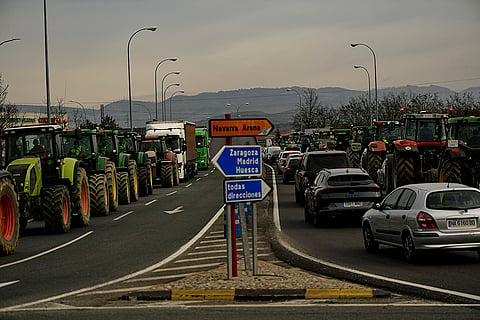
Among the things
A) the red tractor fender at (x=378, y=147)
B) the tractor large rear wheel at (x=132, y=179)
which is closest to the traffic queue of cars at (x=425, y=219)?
the tractor large rear wheel at (x=132, y=179)

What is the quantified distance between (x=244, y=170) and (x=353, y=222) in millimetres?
10665

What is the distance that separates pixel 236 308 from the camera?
35.9 feet

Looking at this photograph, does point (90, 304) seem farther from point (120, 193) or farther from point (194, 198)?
point (194, 198)

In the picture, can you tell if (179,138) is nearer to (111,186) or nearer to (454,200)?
(111,186)

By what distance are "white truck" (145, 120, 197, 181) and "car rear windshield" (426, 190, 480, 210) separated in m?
34.4

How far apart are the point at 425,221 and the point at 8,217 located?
8.83 metres

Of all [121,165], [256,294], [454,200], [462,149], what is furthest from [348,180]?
[121,165]

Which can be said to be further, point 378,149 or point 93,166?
point 378,149

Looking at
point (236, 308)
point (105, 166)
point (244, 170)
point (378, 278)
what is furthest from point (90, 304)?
point (105, 166)

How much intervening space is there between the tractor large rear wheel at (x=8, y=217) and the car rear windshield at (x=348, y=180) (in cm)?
831

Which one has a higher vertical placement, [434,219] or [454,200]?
[454,200]

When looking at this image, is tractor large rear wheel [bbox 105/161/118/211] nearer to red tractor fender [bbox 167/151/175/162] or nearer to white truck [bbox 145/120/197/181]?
red tractor fender [bbox 167/151/175/162]

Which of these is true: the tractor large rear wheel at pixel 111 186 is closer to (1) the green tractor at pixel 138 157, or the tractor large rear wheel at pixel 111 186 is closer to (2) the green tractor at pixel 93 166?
(2) the green tractor at pixel 93 166

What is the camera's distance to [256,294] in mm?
11750
